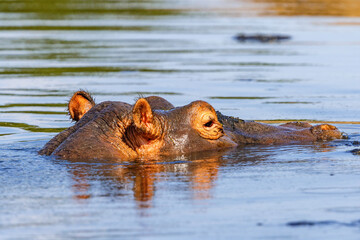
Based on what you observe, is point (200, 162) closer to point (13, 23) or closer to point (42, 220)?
point (42, 220)

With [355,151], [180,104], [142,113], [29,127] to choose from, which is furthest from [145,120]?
[180,104]

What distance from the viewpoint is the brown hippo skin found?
7.94 metres

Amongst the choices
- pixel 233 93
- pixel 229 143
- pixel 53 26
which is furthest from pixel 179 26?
pixel 229 143

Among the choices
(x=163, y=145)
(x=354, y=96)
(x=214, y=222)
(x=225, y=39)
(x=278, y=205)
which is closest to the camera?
(x=214, y=222)

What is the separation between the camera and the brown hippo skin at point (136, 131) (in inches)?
313

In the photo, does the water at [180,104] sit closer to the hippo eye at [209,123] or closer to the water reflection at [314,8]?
the hippo eye at [209,123]

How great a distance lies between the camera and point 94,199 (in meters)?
6.62

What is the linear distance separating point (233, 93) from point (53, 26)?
15449mm

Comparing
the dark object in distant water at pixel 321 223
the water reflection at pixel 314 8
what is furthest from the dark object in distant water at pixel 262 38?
the dark object in distant water at pixel 321 223

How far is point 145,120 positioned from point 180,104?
→ 5133 mm

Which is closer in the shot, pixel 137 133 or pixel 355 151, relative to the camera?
pixel 137 133

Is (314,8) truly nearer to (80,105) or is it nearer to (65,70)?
(65,70)

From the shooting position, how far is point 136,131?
26.2ft

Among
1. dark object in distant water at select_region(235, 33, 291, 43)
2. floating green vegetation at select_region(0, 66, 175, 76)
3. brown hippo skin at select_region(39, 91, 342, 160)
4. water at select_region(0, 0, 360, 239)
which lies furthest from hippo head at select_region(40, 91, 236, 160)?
dark object in distant water at select_region(235, 33, 291, 43)
